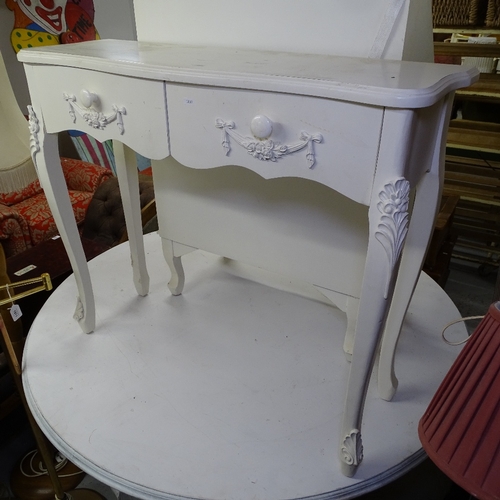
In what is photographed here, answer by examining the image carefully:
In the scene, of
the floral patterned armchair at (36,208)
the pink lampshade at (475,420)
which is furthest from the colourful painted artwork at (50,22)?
the pink lampshade at (475,420)

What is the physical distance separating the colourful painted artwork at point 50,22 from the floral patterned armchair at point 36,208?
1.99ft

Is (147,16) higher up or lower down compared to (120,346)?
higher up

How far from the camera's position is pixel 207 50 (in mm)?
883

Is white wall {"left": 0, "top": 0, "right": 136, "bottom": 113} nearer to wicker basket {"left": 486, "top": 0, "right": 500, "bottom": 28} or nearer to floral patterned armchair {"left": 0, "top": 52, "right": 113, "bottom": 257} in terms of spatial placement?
floral patterned armchair {"left": 0, "top": 52, "right": 113, "bottom": 257}

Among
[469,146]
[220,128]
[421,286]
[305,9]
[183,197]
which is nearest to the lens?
[220,128]

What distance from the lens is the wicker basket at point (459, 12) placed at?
1.73 m

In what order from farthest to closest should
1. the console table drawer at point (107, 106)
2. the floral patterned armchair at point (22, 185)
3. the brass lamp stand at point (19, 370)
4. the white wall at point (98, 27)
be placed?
1. the white wall at point (98, 27)
2. the floral patterned armchair at point (22, 185)
3. the brass lamp stand at point (19, 370)
4. the console table drawer at point (107, 106)

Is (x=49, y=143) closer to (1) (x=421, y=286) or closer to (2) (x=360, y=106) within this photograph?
(2) (x=360, y=106)

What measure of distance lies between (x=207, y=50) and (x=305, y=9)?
0.64 ft

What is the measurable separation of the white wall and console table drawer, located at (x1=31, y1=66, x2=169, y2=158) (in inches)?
66.0

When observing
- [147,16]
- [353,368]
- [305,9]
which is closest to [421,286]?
[353,368]

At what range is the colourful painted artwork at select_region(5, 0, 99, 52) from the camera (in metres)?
2.22

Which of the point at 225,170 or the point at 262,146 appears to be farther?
the point at 225,170

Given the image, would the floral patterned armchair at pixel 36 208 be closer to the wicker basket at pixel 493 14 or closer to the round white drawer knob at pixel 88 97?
the round white drawer knob at pixel 88 97
